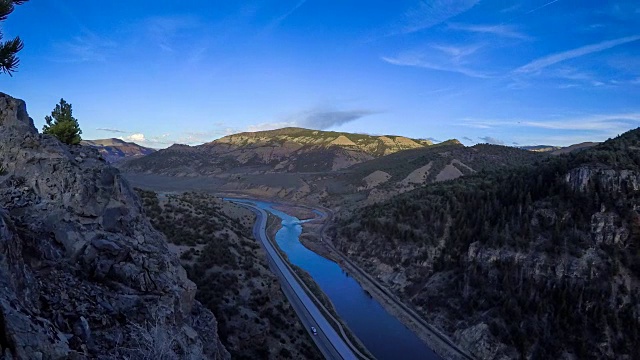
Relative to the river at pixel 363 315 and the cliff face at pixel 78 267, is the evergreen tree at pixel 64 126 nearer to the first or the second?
the cliff face at pixel 78 267

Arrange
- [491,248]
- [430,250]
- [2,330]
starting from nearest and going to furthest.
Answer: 1. [2,330]
2. [491,248]
3. [430,250]

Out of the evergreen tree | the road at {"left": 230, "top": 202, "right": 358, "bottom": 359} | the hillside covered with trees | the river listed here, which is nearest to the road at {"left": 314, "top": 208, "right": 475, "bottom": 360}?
the hillside covered with trees

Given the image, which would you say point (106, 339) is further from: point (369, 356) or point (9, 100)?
point (369, 356)

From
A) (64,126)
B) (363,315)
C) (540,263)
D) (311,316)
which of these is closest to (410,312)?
(363,315)

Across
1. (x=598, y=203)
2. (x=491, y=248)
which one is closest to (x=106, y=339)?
(x=491, y=248)

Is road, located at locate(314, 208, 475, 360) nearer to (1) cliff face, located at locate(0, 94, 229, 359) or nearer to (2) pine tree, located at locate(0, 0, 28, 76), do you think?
(1) cliff face, located at locate(0, 94, 229, 359)
